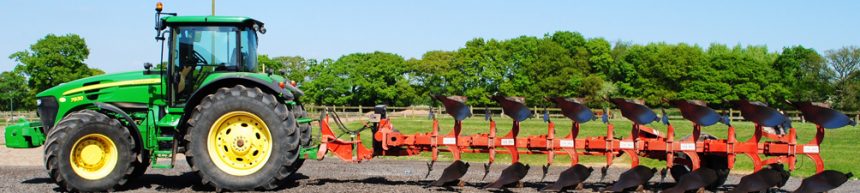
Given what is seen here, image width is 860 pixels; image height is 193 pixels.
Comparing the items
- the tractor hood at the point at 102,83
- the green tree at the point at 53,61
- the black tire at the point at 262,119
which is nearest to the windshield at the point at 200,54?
the tractor hood at the point at 102,83

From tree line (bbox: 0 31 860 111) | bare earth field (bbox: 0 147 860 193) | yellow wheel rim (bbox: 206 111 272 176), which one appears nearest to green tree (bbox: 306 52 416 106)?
tree line (bbox: 0 31 860 111)

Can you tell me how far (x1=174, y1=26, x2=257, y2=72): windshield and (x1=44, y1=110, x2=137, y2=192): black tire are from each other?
3.69 ft

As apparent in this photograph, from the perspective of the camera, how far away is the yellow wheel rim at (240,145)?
10.2m

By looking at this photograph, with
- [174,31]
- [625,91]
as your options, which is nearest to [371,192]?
[174,31]

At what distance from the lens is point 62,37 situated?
207ft

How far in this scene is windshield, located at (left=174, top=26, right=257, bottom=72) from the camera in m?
10.7

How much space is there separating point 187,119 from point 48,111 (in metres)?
2.22

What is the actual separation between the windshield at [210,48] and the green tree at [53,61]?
56010 mm

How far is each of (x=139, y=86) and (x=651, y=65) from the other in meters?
67.2

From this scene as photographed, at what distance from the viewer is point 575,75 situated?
70875 millimetres

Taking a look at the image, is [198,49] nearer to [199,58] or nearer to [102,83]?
[199,58]

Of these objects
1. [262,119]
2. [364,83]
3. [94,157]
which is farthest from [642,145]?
[364,83]

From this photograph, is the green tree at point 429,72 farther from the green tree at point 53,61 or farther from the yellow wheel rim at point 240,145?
the yellow wheel rim at point 240,145

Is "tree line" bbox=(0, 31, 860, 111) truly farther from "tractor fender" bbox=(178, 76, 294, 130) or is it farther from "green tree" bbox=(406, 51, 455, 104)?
"tractor fender" bbox=(178, 76, 294, 130)
